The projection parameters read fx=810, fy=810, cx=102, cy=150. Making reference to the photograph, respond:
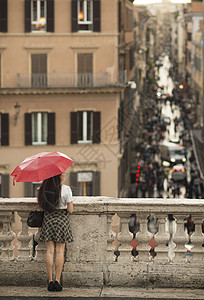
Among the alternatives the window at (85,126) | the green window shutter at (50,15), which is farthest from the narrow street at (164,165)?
the green window shutter at (50,15)

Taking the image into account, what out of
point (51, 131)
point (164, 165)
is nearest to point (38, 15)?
point (51, 131)

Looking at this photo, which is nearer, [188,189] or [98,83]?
[98,83]

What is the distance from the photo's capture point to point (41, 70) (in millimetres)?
39969

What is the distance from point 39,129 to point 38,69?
296 cm

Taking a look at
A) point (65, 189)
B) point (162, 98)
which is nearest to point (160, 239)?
point (65, 189)

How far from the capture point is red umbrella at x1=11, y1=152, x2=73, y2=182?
8.91 m

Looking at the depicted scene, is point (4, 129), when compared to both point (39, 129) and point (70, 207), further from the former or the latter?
point (70, 207)

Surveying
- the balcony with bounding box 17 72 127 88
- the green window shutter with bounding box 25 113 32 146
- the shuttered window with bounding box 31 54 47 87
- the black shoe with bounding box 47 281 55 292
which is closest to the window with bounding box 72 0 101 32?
the shuttered window with bounding box 31 54 47 87

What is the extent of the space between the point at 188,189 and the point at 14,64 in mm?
15741

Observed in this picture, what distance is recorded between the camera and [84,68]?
4016cm

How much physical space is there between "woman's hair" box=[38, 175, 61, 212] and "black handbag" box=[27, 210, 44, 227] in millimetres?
165

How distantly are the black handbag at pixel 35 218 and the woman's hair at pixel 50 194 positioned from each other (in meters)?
0.17

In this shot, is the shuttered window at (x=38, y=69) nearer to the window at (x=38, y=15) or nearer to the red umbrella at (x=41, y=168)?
the window at (x=38, y=15)

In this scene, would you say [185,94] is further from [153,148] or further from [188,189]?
[188,189]
